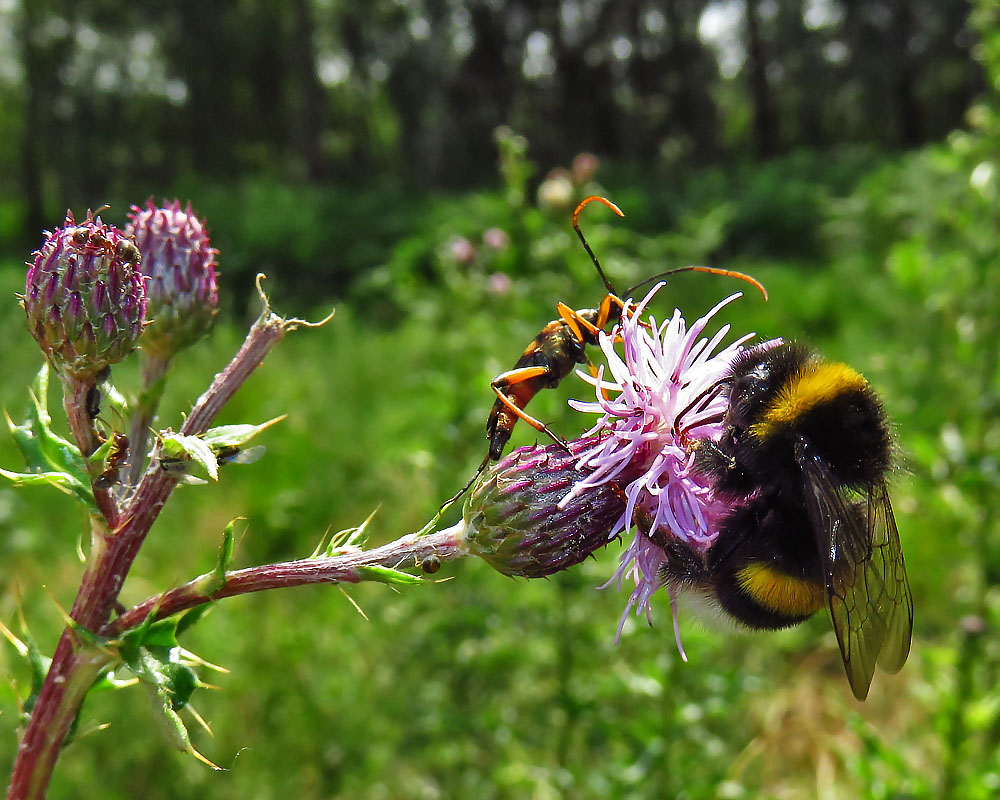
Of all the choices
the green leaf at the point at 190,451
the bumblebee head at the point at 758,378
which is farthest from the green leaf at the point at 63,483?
the bumblebee head at the point at 758,378

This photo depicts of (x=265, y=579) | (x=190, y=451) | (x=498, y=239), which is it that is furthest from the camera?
(x=498, y=239)

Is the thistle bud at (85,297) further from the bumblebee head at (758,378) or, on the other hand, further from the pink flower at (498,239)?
the pink flower at (498,239)

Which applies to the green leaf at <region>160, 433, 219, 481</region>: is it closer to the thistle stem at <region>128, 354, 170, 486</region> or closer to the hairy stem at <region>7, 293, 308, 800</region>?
the hairy stem at <region>7, 293, 308, 800</region>

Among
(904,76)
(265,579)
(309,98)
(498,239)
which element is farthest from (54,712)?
(904,76)

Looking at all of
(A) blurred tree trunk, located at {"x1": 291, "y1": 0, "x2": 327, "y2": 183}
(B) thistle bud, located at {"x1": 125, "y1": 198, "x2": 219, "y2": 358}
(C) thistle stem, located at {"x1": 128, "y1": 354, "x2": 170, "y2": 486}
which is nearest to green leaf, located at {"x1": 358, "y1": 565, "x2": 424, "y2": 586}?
(C) thistle stem, located at {"x1": 128, "y1": 354, "x2": 170, "y2": 486}

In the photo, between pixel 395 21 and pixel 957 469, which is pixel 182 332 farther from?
pixel 395 21

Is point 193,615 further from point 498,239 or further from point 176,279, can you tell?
point 498,239
